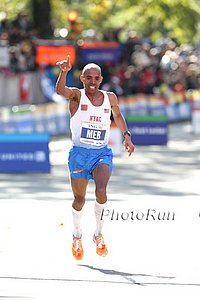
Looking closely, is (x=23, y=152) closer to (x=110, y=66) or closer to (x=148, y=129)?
(x=148, y=129)

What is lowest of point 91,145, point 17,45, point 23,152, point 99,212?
point 23,152

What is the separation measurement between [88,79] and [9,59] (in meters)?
18.1

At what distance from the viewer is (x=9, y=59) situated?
29.1m

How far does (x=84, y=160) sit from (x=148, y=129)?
1426cm

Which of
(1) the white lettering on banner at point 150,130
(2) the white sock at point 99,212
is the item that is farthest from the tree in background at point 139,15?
(2) the white sock at point 99,212

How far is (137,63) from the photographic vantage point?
114 ft

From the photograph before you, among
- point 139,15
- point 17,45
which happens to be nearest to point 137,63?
point 139,15

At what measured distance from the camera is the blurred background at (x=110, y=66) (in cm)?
2770

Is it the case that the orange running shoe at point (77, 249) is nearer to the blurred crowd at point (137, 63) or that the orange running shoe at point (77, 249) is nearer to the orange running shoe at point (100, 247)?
the orange running shoe at point (100, 247)

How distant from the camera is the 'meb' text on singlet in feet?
37.2

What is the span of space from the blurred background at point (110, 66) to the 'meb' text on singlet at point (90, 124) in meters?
11.5

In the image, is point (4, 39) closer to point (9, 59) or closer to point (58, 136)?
point (9, 59)

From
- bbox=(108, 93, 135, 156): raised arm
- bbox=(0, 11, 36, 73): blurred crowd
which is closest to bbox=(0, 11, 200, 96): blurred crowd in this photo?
bbox=(0, 11, 36, 73): blurred crowd

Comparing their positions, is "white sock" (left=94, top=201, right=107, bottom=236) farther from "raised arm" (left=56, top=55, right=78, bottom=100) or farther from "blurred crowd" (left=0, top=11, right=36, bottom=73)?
"blurred crowd" (left=0, top=11, right=36, bottom=73)
